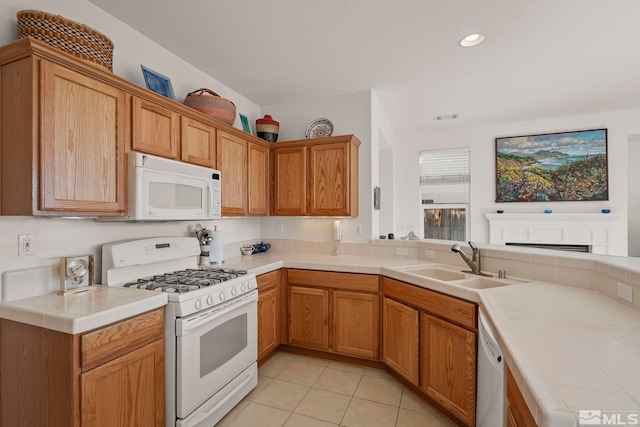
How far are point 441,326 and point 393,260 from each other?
102 centimetres

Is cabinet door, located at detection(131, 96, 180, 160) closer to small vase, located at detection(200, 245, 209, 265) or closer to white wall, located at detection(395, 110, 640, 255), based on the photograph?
small vase, located at detection(200, 245, 209, 265)

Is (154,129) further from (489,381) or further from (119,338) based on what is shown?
(489,381)

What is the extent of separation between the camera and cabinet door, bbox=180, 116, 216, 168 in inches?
84.0

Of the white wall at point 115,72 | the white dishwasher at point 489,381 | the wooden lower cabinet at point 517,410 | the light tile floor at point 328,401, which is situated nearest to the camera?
the wooden lower cabinet at point 517,410

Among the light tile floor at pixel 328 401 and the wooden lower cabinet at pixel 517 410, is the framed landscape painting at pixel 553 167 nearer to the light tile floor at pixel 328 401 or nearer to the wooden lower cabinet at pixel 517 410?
the light tile floor at pixel 328 401

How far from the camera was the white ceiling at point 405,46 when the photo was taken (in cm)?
193

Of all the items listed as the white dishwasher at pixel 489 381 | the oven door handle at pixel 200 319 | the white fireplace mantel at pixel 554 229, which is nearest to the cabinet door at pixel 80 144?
the oven door handle at pixel 200 319

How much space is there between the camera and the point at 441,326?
6.28 feet

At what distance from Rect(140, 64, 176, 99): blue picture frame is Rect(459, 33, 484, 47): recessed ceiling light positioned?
2.33 m

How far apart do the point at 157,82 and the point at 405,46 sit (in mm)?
1958

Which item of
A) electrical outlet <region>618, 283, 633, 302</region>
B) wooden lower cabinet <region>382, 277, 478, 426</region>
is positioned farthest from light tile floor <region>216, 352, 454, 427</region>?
electrical outlet <region>618, 283, 633, 302</region>

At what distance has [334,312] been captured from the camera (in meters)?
2.63

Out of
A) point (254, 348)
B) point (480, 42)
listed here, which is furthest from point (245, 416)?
point (480, 42)

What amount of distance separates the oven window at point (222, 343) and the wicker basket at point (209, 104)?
5.40ft
